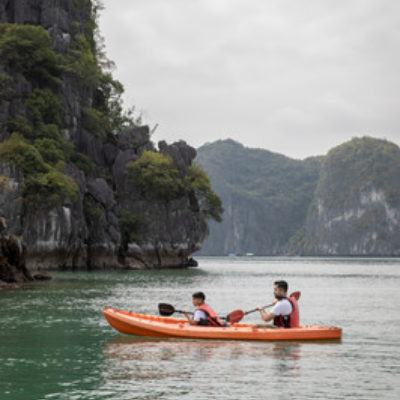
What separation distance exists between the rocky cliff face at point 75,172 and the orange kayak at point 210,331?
103 feet

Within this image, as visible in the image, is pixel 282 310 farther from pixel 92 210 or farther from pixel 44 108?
pixel 92 210

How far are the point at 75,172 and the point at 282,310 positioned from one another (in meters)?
44.3

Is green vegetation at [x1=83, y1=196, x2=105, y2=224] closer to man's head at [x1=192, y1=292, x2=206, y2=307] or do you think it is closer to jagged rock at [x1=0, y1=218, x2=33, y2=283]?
jagged rock at [x1=0, y1=218, x2=33, y2=283]

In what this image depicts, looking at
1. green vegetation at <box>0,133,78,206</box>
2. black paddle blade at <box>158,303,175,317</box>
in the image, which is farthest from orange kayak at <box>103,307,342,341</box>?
green vegetation at <box>0,133,78,206</box>

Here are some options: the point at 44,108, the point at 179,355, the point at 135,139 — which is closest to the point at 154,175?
the point at 135,139

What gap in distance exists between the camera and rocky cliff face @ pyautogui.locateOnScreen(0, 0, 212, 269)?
5247 centimetres

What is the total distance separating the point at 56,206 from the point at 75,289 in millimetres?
19828

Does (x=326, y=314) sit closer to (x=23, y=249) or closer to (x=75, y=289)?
(x=75, y=289)

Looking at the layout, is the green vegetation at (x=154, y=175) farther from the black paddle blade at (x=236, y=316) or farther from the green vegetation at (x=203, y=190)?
the black paddle blade at (x=236, y=316)

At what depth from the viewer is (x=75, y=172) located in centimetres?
5912

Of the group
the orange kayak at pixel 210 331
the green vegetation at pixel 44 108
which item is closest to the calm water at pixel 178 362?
the orange kayak at pixel 210 331

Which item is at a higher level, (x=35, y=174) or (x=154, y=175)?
(x=154, y=175)

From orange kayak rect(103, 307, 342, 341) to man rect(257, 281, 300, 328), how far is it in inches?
10.9

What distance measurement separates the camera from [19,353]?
51.1ft
